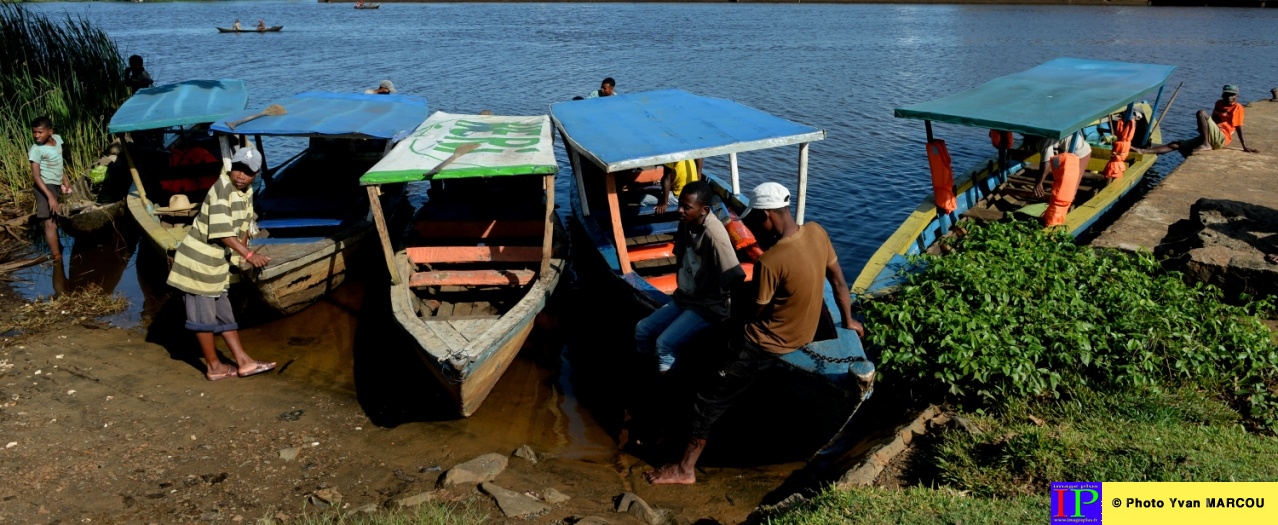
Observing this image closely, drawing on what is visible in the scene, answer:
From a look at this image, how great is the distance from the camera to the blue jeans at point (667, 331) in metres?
5.48

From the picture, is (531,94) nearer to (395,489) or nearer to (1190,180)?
(1190,180)

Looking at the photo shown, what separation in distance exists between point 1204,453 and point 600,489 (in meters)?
3.75

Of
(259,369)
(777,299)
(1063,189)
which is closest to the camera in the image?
(777,299)

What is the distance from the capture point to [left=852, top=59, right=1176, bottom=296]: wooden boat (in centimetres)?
765

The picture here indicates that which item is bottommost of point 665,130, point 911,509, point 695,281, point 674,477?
point 674,477

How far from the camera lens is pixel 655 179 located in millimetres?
9695

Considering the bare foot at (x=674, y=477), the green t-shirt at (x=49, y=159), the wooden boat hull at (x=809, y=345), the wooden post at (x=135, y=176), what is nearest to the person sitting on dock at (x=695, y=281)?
the wooden boat hull at (x=809, y=345)

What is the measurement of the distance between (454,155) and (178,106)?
4.44 m

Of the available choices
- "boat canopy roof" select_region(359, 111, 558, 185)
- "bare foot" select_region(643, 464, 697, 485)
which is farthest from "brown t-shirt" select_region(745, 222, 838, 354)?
"boat canopy roof" select_region(359, 111, 558, 185)

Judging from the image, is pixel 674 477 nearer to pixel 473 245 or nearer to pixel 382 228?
pixel 382 228

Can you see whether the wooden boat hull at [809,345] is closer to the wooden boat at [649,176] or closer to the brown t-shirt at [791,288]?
the wooden boat at [649,176]

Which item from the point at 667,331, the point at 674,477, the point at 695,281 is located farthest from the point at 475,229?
the point at 674,477

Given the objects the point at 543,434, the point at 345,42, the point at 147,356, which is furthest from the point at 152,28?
the point at 543,434

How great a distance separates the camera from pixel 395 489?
18.0 feet
